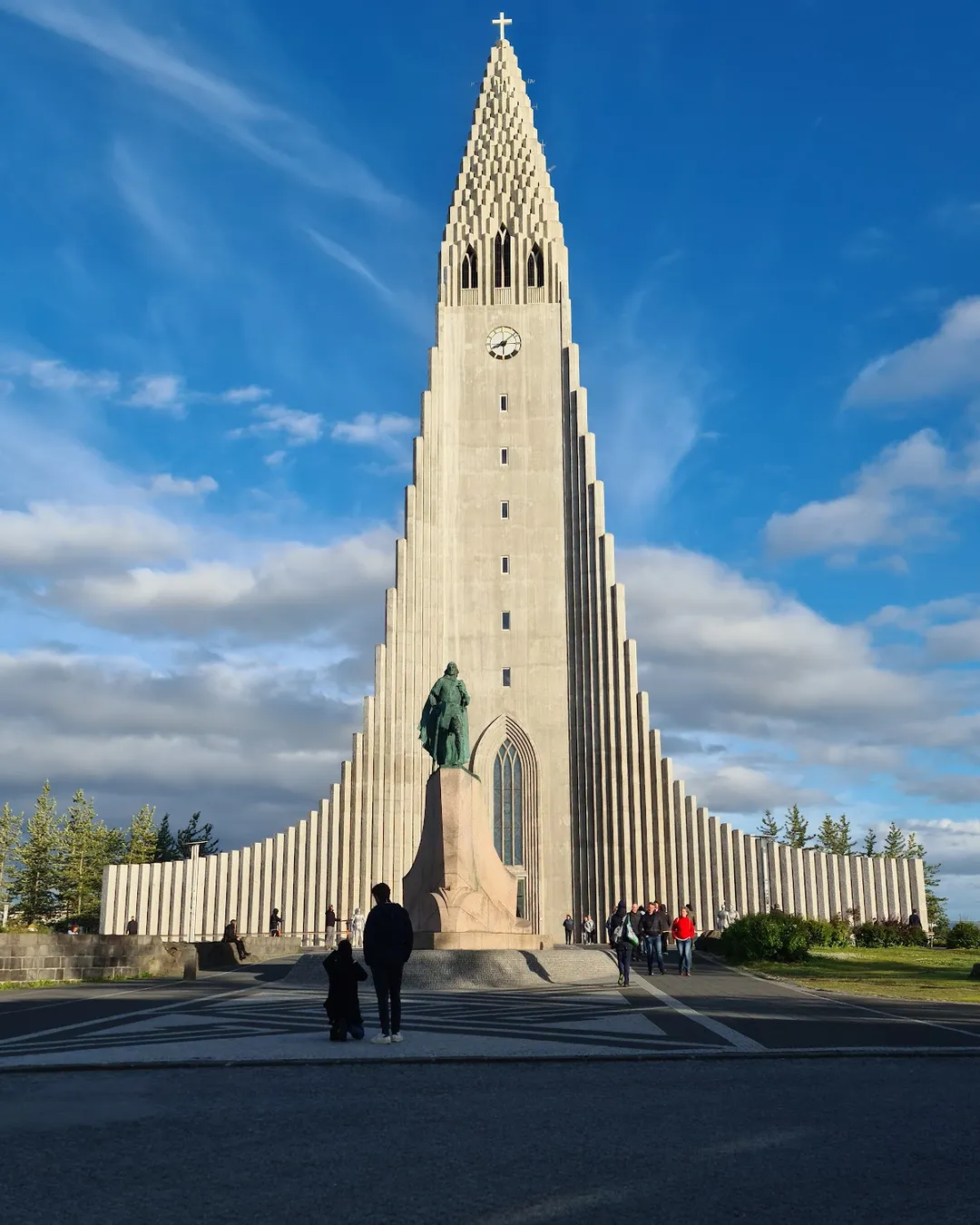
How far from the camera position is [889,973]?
2181 centimetres

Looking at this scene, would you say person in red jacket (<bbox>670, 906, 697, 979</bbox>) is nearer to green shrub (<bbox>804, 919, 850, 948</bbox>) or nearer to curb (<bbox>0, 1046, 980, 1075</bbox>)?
green shrub (<bbox>804, 919, 850, 948</bbox>)

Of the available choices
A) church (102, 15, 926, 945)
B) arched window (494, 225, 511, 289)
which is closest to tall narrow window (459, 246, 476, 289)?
church (102, 15, 926, 945)

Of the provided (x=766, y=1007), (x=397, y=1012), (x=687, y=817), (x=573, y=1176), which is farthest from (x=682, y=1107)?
(x=687, y=817)

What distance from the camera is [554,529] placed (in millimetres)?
49375

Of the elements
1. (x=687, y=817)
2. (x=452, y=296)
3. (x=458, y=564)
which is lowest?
(x=687, y=817)

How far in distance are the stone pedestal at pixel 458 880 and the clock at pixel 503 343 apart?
32.1 meters

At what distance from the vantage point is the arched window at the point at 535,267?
5300 cm

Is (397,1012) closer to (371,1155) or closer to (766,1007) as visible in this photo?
(371,1155)

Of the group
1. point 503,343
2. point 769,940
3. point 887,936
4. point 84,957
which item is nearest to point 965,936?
point 887,936

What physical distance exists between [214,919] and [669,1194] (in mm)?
44172

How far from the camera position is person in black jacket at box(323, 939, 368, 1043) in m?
9.69

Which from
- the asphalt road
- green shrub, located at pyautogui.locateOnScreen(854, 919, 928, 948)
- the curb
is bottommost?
green shrub, located at pyautogui.locateOnScreen(854, 919, 928, 948)

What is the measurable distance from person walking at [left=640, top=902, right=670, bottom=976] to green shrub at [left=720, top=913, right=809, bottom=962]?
256 centimetres

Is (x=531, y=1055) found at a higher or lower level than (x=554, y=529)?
lower
